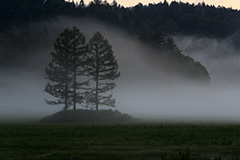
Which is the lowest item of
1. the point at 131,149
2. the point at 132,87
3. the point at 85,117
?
the point at 131,149

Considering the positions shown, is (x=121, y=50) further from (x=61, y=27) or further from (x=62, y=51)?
(x=62, y=51)

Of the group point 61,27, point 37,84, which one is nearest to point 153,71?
point 37,84

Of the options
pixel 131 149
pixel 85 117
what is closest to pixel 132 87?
pixel 85 117

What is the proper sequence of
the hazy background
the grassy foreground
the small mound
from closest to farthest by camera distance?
the grassy foreground < the small mound < the hazy background

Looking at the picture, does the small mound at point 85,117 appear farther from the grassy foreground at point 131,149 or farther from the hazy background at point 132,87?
the hazy background at point 132,87

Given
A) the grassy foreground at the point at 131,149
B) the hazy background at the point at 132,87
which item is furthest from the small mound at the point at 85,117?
the hazy background at the point at 132,87

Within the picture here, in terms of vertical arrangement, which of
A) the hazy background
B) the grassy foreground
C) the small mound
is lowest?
the grassy foreground

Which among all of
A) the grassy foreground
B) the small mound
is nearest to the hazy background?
the small mound

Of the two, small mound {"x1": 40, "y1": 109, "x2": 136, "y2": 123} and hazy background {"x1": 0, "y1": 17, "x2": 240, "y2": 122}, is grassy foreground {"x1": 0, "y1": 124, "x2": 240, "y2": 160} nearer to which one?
small mound {"x1": 40, "y1": 109, "x2": 136, "y2": 123}

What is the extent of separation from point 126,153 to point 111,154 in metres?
0.69

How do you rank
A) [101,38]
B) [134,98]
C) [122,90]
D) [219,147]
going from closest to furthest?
[219,147]
[101,38]
[134,98]
[122,90]

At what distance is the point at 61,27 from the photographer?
19038 centimetres

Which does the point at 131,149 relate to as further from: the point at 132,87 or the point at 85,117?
the point at 132,87

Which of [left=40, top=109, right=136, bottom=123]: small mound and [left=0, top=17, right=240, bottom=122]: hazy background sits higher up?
[left=0, top=17, right=240, bottom=122]: hazy background
